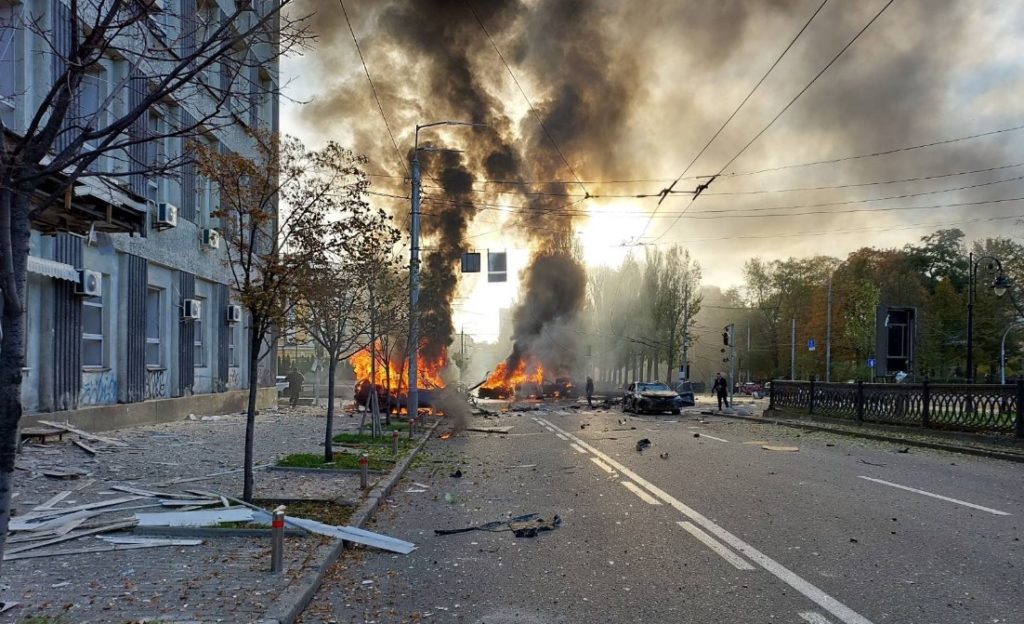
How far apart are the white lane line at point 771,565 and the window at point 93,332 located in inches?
493

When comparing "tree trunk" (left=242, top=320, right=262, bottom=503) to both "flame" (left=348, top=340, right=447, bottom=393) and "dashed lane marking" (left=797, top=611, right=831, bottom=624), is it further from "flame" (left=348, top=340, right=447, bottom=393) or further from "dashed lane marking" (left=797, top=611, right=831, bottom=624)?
"flame" (left=348, top=340, right=447, bottom=393)

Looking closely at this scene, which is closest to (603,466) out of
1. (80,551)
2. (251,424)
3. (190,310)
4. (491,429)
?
(251,424)

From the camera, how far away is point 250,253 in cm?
803

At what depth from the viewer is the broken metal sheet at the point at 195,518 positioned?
22.7 feet

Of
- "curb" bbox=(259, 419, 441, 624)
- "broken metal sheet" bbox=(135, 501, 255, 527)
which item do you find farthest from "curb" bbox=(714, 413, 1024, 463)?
"broken metal sheet" bbox=(135, 501, 255, 527)

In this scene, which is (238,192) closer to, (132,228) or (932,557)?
(132,228)

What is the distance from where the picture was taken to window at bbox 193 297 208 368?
72.4 ft

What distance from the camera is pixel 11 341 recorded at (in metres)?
3.50

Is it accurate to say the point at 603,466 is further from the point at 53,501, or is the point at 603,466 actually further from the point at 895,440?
the point at 895,440

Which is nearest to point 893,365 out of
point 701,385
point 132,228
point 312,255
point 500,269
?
point 500,269

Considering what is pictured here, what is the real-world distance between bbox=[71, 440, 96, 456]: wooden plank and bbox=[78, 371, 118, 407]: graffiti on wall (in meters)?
2.50

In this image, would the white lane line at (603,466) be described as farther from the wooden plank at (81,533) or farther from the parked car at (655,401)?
the parked car at (655,401)

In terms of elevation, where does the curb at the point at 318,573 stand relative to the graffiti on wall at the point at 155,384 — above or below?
below

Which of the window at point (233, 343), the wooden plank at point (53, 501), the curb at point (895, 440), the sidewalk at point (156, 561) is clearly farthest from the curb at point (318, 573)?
the window at point (233, 343)
